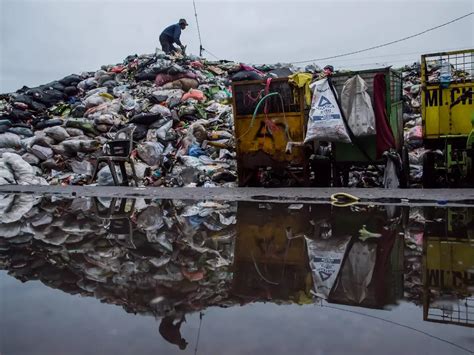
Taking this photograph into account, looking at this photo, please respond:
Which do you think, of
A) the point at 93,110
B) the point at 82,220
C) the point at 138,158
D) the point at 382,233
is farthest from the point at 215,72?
the point at 382,233

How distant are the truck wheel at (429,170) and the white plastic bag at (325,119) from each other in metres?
1.29

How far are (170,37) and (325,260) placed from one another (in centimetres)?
1360

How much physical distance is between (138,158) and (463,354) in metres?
8.63

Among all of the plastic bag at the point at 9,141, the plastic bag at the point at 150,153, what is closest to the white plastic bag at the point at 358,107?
the plastic bag at the point at 150,153

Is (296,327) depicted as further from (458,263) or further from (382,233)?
(382,233)

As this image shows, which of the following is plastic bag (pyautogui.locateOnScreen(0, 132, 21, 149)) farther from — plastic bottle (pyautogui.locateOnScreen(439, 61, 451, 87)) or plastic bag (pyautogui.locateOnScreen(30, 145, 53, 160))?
plastic bottle (pyautogui.locateOnScreen(439, 61, 451, 87))

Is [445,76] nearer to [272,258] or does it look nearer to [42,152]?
[272,258]

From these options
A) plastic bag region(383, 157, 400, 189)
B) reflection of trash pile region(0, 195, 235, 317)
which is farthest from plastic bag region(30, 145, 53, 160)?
plastic bag region(383, 157, 400, 189)

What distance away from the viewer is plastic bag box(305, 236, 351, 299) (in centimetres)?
277

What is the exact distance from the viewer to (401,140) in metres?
7.63

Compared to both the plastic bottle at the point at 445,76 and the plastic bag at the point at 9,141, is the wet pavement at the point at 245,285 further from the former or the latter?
the plastic bag at the point at 9,141

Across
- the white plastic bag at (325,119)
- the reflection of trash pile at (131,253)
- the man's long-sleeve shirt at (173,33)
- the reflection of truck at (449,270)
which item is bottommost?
the reflection of truck at (449,270)

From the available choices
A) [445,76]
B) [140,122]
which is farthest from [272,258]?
[140,122]

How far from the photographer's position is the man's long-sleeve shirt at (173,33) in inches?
595
